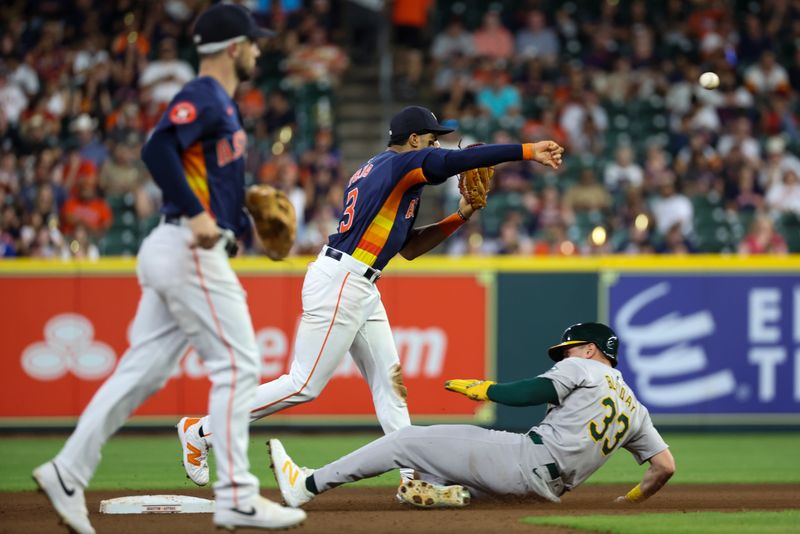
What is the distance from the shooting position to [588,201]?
580 inches

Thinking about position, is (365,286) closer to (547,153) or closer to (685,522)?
(547,153)

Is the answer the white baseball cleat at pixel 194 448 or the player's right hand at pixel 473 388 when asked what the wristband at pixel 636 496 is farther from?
the white baseball cleat at pixel 194 448

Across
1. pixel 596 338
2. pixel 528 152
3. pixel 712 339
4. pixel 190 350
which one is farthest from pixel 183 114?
pixel 712 339

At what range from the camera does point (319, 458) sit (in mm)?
9828

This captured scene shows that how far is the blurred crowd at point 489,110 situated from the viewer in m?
14.0

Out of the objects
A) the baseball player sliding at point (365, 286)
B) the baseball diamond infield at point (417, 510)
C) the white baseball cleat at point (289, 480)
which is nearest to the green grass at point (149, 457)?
the baseball diamond infield at point (417, 510)

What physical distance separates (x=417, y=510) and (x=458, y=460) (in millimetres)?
473

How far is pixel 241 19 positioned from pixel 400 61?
12566 millimetres

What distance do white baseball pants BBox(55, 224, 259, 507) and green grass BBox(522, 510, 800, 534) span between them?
1.66 meters

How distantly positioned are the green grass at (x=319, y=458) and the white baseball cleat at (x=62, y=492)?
8.94ft

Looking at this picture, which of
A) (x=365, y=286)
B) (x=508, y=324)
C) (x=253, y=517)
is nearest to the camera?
(x=253, y=517)

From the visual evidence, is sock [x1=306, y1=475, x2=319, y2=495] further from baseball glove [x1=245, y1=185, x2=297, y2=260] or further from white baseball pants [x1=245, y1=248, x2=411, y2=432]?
baseball glove [x1=245, y1=185, x2=297, y2=260]

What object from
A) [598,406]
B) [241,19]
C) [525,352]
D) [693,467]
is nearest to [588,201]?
[525,352]

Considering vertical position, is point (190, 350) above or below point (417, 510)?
above
